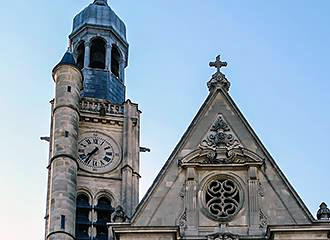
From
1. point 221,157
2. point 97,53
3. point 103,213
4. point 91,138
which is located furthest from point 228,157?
point 97,53

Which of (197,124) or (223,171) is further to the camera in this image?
(197,124)

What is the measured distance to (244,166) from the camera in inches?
914

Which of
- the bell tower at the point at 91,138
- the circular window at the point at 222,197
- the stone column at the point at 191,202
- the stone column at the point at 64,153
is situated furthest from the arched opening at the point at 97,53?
the circular window at the point at 222,197

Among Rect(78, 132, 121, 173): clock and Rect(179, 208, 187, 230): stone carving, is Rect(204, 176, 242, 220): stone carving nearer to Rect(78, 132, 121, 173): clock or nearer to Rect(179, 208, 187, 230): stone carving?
Rect(179, 208, 187, 230): stone carving

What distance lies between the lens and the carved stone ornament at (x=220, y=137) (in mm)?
23703

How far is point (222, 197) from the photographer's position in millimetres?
22969

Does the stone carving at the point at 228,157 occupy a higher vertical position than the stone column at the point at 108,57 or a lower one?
lower

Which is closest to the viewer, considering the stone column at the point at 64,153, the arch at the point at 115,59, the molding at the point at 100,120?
the stone column at the point at 64,153

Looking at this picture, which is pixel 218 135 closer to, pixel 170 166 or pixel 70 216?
pixel 170 166

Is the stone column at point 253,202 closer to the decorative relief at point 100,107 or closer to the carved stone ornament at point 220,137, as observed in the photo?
the carved stone ornament at point 220,137

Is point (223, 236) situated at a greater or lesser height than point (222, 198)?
lesser

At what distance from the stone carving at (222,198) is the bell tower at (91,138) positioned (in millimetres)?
10482

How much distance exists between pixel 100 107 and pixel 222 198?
15387mm

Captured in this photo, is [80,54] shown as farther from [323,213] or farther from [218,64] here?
[323,213]
